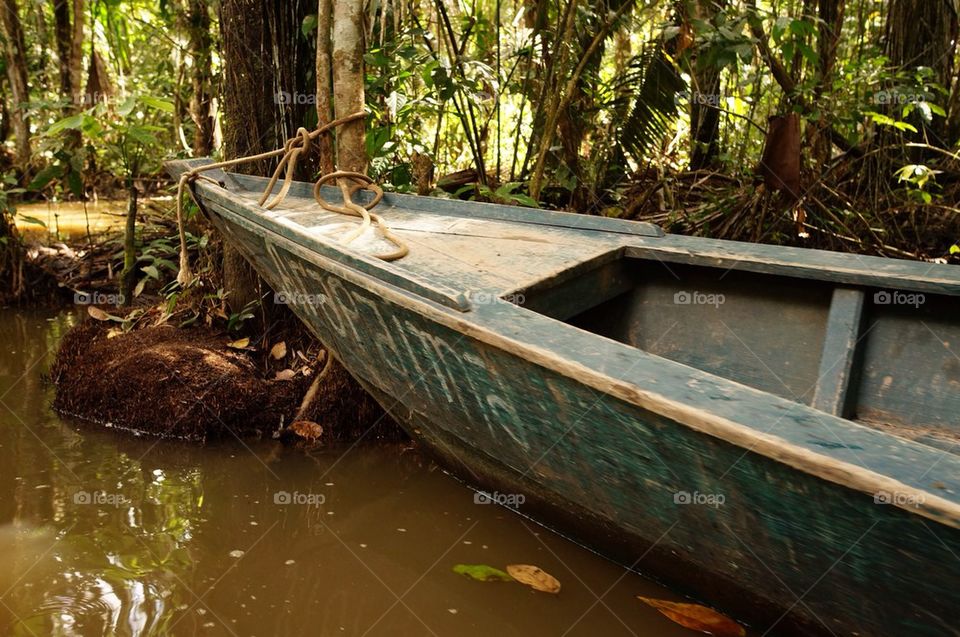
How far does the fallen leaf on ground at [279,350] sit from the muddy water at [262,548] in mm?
545

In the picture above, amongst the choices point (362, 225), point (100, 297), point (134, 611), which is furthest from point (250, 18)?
point (134, 611)

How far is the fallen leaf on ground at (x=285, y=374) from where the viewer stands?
Answer: 352 centimetres

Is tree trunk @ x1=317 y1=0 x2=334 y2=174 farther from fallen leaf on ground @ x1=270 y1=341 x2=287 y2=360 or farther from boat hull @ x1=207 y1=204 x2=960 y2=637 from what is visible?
fallen leaf on ground @ x1=270 y1=341 x2=287 y2=360

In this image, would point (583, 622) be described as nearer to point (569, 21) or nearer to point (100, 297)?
point (569, 21)

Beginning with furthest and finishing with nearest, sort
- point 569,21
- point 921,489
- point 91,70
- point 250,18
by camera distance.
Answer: point 91,70
point 569,21
point 250,18
point 921,489

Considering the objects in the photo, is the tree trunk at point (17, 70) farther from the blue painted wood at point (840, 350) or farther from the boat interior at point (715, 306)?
the blue painted wood at point (840, 350)

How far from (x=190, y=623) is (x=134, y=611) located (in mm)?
167

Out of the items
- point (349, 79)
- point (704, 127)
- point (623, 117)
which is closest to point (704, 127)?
point (704, 127)

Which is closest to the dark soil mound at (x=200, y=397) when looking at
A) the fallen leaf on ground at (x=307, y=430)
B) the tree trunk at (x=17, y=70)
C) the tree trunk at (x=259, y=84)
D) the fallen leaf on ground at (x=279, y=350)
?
the fallen leaf on ground at (x=307, y=430)

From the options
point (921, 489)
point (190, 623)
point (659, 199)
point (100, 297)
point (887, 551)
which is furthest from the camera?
point (659, 199)

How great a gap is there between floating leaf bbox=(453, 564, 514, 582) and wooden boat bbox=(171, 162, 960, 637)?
0.24m

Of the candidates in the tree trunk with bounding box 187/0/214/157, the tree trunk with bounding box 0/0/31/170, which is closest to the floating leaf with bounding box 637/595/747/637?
the tree trunk with bounding box 187/0/214/157

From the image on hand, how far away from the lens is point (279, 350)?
3.66m

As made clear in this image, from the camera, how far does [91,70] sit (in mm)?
7781
